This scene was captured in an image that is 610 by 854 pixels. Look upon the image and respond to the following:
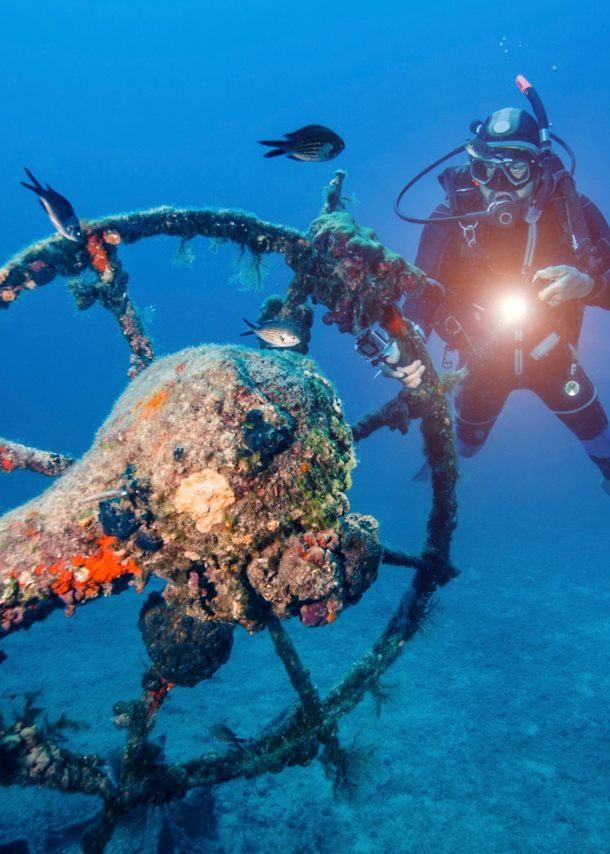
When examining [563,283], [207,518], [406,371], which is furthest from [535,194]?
[207,518]

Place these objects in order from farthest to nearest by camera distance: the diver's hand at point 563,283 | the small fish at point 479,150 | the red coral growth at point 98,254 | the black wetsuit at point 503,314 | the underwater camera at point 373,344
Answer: the black wetsuit at point 503,314, the small fish at point 479,150, the diver's hand at point 563,283, the underwater camera at point 373,344, the red coral growth at point 98,254

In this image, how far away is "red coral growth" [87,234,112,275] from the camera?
10.5 ft

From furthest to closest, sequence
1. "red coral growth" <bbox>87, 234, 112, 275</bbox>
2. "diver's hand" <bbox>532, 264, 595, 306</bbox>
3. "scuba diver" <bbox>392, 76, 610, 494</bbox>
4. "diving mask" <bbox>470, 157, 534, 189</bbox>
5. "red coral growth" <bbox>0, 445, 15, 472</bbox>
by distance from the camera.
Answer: "diving mask" <bbox>470, 157, 534, 189</bbox>, "scuba diver" <bbox>392, 76, 610, 494</bbox>, "diver's hand" <bbox>532, 264, 595, 306</bbox>, "red coral growth" <bbox>0, 445, 15, 472</bbox>, "red coral growth" <bbox>87, 234, 112, 275</bbox>

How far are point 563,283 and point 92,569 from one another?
18.3 feet

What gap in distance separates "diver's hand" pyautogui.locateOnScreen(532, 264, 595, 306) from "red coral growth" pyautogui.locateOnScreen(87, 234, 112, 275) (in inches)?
183

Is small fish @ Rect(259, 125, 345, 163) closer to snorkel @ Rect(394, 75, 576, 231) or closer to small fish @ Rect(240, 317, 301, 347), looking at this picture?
small fish @ Rect(240, 317, 301, 347)

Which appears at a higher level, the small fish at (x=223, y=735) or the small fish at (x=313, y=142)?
the small fish at (x=313, y=142)

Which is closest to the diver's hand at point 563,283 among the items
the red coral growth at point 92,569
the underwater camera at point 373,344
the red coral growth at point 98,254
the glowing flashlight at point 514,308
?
the glowing flashlight at point 514,308

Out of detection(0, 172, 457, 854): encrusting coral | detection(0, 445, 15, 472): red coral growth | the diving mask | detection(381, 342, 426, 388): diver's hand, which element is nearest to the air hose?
the diving mask

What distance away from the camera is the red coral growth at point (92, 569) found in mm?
2318

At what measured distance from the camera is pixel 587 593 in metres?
12.3

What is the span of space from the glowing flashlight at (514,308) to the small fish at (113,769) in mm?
6507

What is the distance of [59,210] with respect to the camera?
279cm

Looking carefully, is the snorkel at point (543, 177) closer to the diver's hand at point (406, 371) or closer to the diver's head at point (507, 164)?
the diver's head at point (507, 164)
